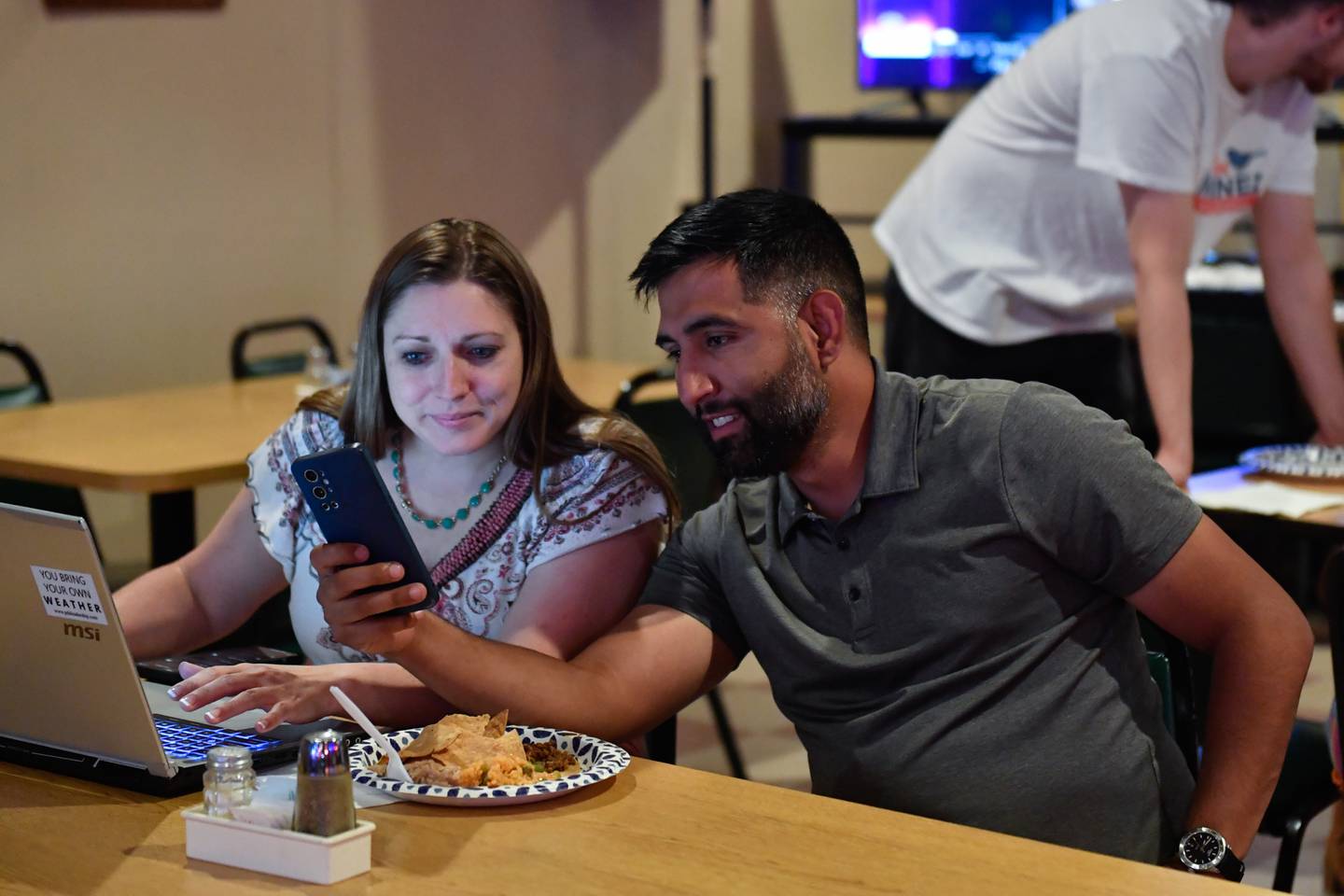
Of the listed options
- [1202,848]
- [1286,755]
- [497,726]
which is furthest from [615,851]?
[1286,755]

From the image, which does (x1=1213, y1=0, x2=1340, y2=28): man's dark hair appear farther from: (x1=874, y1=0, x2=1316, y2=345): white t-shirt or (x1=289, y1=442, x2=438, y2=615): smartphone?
(x1=289, y1=442, x2=438, y2=615): smartphone

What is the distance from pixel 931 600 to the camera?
1702 mm

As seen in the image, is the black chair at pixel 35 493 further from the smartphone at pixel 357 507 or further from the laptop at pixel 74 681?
the smartphone at pixel 357 507

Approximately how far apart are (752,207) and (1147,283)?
3.90 feet

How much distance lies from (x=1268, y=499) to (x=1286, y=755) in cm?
65

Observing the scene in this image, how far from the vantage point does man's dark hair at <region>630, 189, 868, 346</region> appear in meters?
1.72

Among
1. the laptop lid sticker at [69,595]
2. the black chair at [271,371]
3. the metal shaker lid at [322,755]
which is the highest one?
the laptop lid sticker at [69,595]

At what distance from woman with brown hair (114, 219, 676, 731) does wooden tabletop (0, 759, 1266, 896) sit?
488mm

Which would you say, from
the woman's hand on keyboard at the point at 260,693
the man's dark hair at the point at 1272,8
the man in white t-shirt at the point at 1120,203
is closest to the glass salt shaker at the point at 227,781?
the woman's hand on keyboard at the point at 260,693

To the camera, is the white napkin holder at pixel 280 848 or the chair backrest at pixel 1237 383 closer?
the white napkin holder at pixel 280 848

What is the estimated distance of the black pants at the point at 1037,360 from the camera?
302 cm

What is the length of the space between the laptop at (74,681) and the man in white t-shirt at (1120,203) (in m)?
1.64

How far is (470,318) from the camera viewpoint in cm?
198

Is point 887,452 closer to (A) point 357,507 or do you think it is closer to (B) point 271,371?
(A) point 357,507
